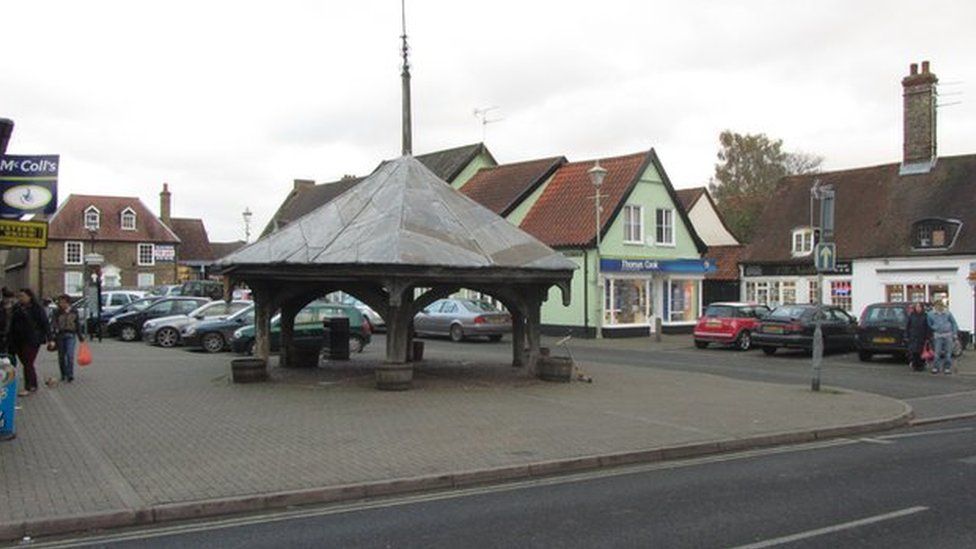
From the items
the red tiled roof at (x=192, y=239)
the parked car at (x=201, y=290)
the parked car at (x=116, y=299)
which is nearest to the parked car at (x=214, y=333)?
the parked car at (x=116, y=299)

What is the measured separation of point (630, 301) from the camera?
3544 centimetres

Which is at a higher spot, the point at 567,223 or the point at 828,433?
the point at 567,223

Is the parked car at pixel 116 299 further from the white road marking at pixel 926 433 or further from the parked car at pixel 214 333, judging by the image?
the white road marking at pixel 926 433

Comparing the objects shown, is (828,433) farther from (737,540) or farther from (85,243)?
(85,243)

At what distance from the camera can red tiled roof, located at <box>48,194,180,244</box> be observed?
6338 centimetres

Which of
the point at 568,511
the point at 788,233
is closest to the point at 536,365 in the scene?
the point at 568,511

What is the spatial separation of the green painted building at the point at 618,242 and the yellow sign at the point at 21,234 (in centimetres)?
2375

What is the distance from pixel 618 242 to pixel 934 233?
40.1 ft

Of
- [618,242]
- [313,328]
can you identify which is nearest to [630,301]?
[618,242]

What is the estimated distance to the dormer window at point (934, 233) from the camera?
109 ft

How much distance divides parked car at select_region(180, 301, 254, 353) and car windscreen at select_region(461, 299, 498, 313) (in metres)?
8.41

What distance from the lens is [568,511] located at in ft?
25.1

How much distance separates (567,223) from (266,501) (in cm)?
2905

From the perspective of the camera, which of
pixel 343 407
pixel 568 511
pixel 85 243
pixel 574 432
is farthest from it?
pixel 85 243
